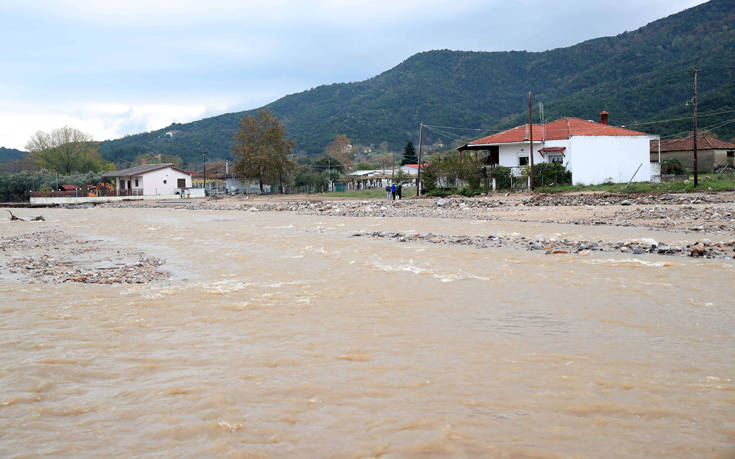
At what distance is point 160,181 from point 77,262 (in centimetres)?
6260

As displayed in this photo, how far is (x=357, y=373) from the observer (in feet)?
15.3

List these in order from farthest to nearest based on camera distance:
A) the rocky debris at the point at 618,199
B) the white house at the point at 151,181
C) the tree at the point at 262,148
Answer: the white house at the point at 151,181 < the tree at the point at 262,148 < the rocky debris at the point at 618,199

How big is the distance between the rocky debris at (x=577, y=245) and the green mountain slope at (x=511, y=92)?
55.0 m

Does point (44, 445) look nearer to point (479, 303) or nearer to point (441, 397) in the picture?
point (441, 397)

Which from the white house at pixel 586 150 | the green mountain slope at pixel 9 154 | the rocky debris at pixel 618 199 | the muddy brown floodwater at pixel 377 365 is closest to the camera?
the muddy brown floodwater at pixel 377 365

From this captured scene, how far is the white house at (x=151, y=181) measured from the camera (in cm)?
6969

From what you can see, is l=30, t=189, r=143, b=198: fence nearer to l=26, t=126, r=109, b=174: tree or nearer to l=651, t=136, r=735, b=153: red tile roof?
l=26, t=126, r=109, b=174: tree

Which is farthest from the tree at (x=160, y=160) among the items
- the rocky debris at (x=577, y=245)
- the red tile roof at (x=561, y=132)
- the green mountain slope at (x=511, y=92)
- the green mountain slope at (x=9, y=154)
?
the rocky debris at (x=577, y=245)

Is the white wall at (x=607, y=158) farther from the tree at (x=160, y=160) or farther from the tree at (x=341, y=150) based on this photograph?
the tree at (x=160, y=160)

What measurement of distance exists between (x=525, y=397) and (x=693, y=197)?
82.4 ft

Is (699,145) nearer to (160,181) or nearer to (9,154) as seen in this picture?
(160,181)

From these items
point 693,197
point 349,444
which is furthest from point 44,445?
point 693,197

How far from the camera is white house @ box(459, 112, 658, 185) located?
3956 centimetres

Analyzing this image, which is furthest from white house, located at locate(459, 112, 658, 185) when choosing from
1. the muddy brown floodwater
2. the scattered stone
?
the muddy brown floodwater
